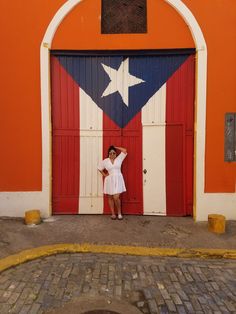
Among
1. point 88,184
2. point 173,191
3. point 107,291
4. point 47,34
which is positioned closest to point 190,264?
point 107,291

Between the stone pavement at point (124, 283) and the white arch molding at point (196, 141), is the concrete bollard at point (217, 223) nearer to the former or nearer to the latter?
the white arch molding at point (196, 141)

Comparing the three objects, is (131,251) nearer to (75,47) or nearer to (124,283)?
(124,283)

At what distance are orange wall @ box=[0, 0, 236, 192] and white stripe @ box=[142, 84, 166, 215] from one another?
88 cm

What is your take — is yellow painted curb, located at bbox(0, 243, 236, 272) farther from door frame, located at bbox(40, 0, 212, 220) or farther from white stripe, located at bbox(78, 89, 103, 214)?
white stripe, located at bbox(78, 89, 103, 214)

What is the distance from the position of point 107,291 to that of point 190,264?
1.47 meters

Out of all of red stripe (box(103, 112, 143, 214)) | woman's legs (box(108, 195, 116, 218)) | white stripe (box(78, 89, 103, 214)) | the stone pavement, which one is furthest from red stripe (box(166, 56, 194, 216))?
the stone pavement

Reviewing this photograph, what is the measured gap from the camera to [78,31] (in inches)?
261

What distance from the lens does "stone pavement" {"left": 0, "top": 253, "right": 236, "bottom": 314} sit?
12.9 feet

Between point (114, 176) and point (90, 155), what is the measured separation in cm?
71

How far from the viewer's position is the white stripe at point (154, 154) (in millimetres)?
6840

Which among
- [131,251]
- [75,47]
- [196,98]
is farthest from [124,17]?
[131,251]

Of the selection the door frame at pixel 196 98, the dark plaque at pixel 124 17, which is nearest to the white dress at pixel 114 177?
the door frame at pixel 196 98

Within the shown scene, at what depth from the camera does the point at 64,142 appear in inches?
271

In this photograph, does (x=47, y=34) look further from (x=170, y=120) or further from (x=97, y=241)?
(x=97, y=241)
